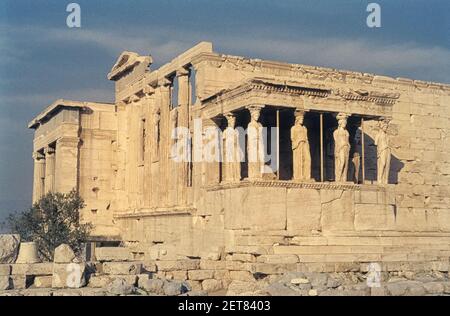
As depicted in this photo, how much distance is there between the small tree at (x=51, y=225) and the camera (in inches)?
829

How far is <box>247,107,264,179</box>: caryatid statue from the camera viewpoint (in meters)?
18.3

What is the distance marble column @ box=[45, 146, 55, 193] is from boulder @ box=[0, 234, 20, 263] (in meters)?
13.4

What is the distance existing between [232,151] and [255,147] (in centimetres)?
99

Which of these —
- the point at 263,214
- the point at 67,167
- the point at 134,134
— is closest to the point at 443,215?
the point at 263,214

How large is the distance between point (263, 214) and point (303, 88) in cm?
352

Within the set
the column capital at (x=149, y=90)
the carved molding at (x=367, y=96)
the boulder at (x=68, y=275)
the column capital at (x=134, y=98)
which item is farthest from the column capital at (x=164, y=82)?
the boulder at (x=68, y=275)

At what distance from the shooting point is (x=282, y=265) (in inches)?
612

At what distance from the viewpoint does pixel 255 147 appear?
18.6m

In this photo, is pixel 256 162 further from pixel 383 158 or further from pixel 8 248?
pixel 8 248

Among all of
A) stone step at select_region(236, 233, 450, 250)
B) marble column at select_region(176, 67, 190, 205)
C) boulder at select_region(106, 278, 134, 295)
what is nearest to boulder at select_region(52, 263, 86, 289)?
boulder at select_region(106, 278, 134, 295)

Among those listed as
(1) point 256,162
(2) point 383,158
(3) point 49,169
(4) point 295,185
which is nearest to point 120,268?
(1) point 256,162

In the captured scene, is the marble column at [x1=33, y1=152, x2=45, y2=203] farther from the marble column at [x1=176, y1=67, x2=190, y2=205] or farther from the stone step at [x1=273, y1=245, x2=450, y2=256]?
the stone step at [x1=273, y1=245, x2=450, y2=256]

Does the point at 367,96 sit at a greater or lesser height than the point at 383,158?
greater
